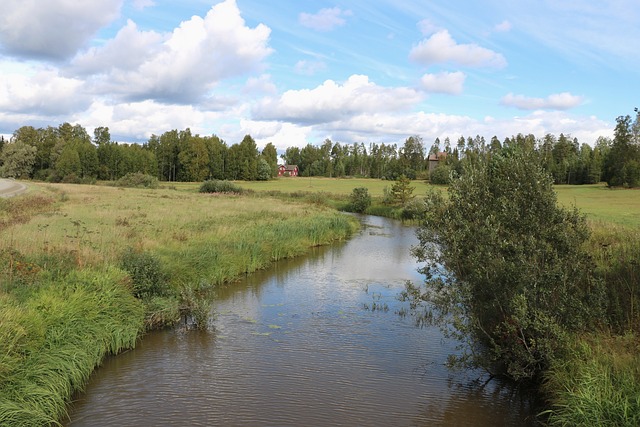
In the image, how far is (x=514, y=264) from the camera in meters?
8.97

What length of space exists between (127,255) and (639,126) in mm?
95984

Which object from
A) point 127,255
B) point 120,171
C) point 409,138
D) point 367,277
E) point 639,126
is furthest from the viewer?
point 409,138

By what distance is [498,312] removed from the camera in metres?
10.1

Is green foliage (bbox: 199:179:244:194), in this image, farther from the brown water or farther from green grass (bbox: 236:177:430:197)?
the brown water

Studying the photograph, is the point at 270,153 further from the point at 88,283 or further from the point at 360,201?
the point at 88,283

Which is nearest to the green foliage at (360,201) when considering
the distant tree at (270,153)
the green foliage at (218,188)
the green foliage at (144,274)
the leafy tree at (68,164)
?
the green foliage at (218,188)

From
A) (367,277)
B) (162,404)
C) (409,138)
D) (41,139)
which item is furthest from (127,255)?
(409,138)

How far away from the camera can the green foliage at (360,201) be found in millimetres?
55906

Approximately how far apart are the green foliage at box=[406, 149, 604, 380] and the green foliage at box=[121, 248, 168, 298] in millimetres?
7775

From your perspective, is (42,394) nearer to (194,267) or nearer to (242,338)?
(242,338)

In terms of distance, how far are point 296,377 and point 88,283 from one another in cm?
599

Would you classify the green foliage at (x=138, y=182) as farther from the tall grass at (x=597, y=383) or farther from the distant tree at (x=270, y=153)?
the tall grass at (x=597, y=383)

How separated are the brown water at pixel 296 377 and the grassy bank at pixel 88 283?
24.4 inches

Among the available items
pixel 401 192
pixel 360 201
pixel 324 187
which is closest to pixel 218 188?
pixel 360 201
